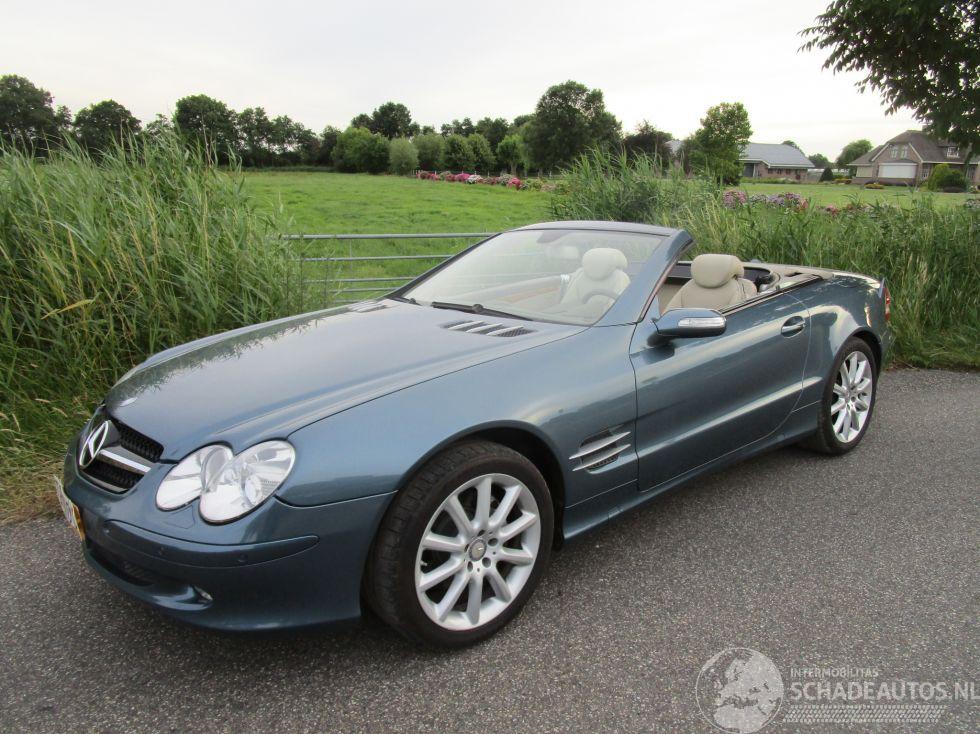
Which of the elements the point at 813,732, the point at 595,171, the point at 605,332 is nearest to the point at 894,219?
the point at 595,171

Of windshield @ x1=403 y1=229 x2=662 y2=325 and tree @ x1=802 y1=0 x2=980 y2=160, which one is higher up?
tree @ x1=802 y1=0 x2=980 y2=160

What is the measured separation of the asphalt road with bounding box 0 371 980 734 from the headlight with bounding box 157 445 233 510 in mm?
443

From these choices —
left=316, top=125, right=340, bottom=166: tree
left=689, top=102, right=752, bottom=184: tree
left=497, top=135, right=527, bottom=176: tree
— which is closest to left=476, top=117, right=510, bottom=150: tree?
left=497, top=135, right=527, bottom=176: tree

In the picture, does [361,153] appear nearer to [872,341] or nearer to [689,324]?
[872,341]

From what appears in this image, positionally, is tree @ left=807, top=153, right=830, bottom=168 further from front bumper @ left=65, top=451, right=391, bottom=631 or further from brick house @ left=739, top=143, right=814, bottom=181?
front bumper @ left=65, top=451, right=391, bottom=631

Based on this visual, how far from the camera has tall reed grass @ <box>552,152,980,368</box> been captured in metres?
6.68

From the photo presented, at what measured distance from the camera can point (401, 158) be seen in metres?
55.4

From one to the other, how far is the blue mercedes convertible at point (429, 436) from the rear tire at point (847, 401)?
0.40 metres

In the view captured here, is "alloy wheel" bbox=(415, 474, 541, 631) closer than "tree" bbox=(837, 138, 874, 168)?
Yes

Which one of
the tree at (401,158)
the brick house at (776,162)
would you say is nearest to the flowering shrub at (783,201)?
the tree at (401,158)

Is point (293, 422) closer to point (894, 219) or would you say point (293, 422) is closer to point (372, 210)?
point (894, 219)

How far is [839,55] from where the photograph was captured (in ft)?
39.0

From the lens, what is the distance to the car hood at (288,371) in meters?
2.15

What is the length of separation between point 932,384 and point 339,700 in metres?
5.55
